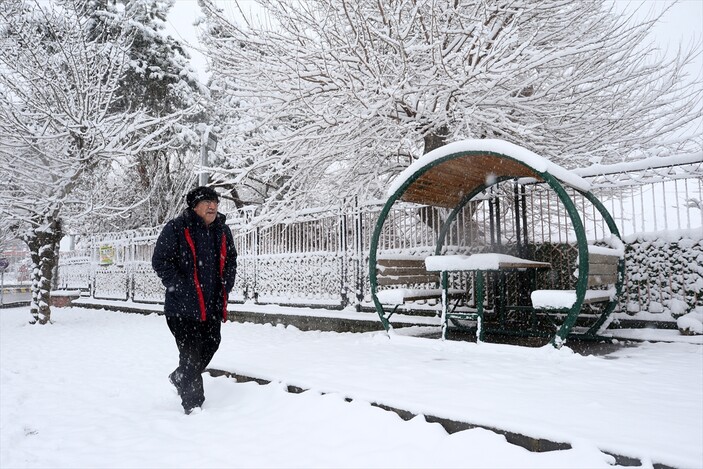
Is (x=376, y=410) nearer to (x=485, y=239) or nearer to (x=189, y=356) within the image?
(x=189, y=356)

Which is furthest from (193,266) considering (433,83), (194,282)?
(433,83)

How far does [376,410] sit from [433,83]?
4.82 m

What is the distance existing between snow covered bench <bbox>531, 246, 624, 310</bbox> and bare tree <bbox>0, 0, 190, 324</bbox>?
1009 centimetres

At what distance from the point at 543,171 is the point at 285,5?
541 centimetres

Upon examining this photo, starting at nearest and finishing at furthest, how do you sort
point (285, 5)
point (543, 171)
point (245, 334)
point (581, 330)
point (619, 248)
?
point (543, 171) → point (619, 248) → point (581, 330) → point (285, 5) → point (245, 334)

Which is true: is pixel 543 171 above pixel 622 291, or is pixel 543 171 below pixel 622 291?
above

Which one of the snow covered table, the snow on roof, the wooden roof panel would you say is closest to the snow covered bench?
the snow covered table

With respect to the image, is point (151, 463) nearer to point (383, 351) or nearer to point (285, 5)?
point (383, 351)

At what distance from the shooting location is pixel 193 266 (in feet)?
12.5

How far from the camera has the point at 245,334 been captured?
8633mm

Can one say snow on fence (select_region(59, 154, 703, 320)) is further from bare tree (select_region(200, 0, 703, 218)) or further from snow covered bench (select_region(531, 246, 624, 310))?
bare tree (select_region(200, 0, 703, 218))

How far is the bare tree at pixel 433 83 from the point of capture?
6.55 metres

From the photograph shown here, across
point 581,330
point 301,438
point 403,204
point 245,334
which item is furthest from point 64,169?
point 581,330

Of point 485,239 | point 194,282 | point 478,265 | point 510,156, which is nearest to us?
point 194,282
